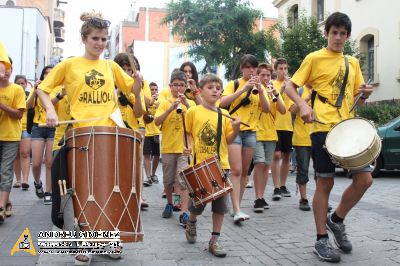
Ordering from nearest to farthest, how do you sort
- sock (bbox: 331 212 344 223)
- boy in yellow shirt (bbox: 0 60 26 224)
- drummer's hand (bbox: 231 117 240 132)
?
sock (bbox: 331 212 344 223)
drummer's hand (bbox: 231 117 240 132)
boy in yellow shirt (bbox: 0 60 26 224)

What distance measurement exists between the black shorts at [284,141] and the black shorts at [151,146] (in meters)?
2.90

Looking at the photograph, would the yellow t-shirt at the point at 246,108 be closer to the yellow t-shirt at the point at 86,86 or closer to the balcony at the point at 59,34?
the yellow t-shirt at the point at 86,86

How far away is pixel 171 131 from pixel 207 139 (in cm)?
180

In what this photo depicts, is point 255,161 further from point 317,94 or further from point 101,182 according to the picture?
point 101,182

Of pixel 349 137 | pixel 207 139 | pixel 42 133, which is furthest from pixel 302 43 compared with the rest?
pixel 349 137

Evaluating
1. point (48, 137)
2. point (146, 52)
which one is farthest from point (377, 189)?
point (146, 52)

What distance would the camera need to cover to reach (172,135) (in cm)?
696

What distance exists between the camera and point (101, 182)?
4031mm

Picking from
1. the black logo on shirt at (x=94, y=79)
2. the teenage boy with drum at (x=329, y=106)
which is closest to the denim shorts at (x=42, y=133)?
the black logo on shirt at (x=94, y=79)

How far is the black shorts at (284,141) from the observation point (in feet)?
26.7

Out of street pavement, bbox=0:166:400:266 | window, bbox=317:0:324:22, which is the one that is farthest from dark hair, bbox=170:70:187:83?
window, bbox=317:0:324:22

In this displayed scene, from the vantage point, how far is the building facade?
19656 mm

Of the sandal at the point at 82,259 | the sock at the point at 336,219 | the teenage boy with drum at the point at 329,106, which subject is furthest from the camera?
the sock at the point at 336,219

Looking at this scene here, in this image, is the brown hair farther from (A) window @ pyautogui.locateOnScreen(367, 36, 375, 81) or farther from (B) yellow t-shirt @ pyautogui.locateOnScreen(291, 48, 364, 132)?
(A) window @ pyautogui.locateOnScreen(367, 36, 375, 81)
